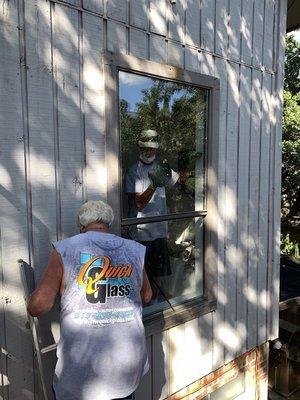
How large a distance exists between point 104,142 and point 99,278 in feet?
3.11

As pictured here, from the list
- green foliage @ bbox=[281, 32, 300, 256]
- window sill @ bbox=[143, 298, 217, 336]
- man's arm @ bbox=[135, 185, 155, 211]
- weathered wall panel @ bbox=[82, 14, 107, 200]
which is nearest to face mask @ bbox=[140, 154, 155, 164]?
man's arm @ bbox=[135, 185, 155, 211]

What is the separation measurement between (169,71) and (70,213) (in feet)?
4.04

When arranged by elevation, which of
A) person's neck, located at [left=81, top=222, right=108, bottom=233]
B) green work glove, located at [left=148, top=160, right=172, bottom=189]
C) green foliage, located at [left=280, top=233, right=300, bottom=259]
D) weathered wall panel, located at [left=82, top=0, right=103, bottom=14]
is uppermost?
weathered wall panel, located at [left=82, top=0, right=103, bottom=14]

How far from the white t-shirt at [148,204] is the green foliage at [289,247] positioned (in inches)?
402

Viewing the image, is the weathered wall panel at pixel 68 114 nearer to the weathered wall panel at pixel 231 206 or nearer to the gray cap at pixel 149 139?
the gray cap at pixel 149 139

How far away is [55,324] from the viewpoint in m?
2.27

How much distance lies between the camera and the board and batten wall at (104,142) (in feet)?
6.80

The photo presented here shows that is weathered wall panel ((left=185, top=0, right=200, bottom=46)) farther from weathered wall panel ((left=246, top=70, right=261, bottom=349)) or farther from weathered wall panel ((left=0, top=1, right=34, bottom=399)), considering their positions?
weathered wall panel ((left=0, top=1, right=34, bottom=399))

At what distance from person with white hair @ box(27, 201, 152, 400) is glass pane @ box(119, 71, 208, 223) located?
2.37ft

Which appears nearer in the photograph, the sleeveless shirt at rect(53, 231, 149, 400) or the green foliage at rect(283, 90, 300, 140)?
the sleeveless shirt at rect(53, 231, 149, 400)

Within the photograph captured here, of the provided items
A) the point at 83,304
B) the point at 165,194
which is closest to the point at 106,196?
the point at 165,194

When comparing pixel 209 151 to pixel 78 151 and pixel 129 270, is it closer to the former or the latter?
pixel 78 151

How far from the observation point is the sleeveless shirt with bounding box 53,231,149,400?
183 centimetres

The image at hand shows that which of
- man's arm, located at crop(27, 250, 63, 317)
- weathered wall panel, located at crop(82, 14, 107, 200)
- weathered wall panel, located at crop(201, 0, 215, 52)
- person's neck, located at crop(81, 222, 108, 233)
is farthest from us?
weathered wall panel, located at crop(201, 0, 215, 52)
